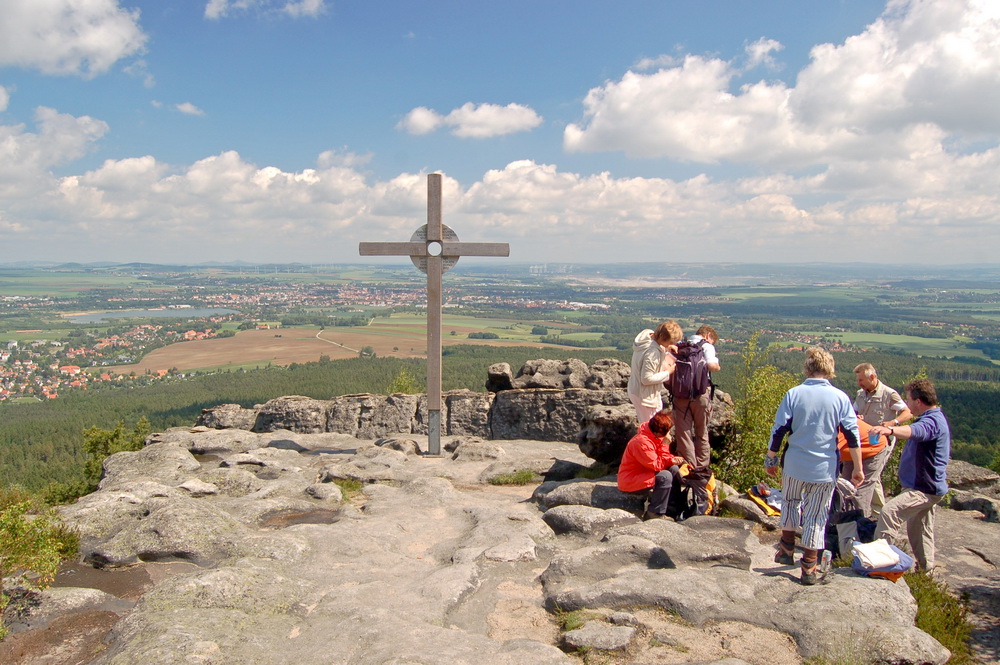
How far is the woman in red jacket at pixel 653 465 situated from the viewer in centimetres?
807

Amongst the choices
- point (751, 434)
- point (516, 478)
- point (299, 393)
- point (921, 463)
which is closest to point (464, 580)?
point (516, 478)

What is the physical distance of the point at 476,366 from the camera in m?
63.2

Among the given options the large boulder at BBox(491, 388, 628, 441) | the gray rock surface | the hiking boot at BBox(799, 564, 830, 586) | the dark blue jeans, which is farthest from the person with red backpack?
the large boulder at BBox(491, 388, 628, 441)

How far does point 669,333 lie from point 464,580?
4.55 metres

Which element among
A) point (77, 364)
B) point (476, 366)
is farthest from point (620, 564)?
point (77, 364)

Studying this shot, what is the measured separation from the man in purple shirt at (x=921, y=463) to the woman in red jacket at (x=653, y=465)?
8.12ft

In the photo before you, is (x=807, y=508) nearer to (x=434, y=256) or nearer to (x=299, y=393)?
(x=434, y=256)

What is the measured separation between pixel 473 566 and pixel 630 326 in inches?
4097

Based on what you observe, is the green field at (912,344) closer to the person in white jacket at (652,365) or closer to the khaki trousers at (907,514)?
the person in white jacket at (652,365)

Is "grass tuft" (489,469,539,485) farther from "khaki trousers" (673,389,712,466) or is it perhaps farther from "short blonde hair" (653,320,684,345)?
"short blonde hair" (653,320,684,345)

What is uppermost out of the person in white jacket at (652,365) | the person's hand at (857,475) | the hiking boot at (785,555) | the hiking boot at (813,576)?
the person in white jacket at (652,365)

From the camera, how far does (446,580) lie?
6340 millimetres

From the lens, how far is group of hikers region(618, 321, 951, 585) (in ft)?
20.4

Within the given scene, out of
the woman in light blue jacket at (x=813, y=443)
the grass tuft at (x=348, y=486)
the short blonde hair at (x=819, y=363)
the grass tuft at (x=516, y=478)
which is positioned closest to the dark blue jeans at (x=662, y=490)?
the woman in light blue jacket at (x=813, y=443)
